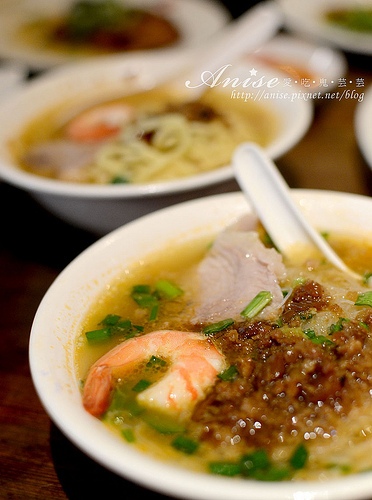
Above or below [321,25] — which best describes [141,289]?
below

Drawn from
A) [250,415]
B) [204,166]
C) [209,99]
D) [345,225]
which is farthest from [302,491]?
[209,99]

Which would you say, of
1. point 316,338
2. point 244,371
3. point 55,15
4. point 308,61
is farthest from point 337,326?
point 55,15

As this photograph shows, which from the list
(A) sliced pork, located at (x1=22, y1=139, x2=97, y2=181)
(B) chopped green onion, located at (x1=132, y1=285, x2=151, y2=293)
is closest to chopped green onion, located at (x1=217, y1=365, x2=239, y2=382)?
(B) chopped green onion, located at (x1=132, y1=285, x2=151, y2=293)

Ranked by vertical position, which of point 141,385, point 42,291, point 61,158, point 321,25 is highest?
point 321,25

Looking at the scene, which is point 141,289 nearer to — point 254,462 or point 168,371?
point 168,371

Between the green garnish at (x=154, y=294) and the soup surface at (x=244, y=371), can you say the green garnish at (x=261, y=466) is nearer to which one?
the soup surface at (x=244, y=371)

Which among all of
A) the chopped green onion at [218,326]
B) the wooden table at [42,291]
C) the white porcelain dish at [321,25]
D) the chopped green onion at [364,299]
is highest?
the white porcelain dish at [321,25]

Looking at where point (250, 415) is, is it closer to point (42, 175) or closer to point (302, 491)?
point (302, 491)

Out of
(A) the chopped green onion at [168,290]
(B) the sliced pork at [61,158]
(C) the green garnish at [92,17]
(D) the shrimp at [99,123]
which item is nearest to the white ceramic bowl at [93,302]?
(A) the chopped green onion at [168,290]
